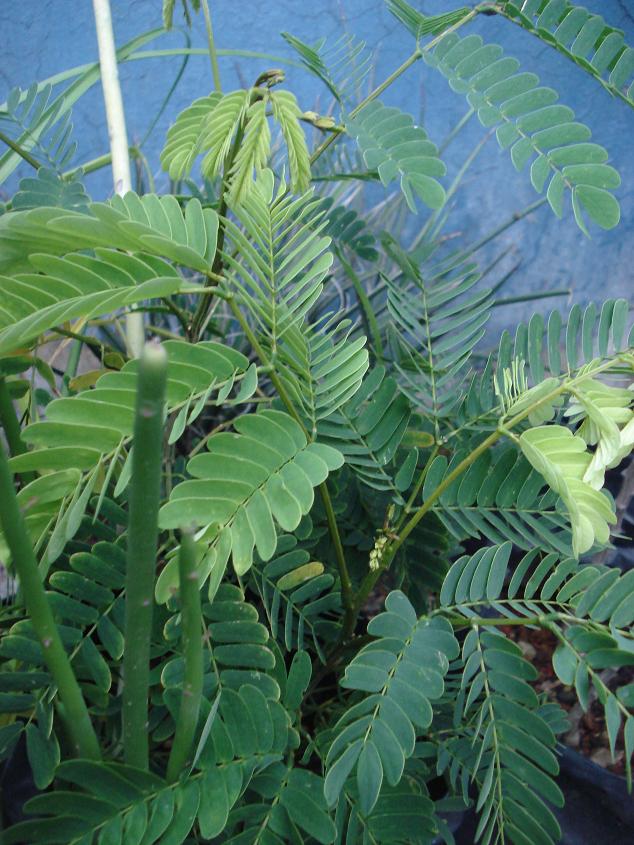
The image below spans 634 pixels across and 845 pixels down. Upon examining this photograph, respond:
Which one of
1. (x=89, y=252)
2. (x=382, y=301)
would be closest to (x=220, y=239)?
(x=89, y=252)

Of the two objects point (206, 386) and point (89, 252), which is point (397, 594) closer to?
point (206, 386)

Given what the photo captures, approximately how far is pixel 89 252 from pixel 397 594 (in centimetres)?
37

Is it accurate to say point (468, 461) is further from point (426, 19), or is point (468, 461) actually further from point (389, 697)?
point (426, 19)

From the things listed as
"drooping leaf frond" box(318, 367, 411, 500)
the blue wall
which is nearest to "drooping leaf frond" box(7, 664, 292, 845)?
"drooping leaf frond" box(318, 367, 411, 500)

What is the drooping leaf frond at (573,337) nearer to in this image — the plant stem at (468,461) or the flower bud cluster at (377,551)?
the plant stem at (468,461)

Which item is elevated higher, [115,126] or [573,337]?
[115,126]

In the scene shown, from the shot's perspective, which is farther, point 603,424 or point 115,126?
point 115,126

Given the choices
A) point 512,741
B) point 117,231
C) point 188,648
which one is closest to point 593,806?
point 512,741

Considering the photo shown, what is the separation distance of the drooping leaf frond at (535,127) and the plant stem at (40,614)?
34cm

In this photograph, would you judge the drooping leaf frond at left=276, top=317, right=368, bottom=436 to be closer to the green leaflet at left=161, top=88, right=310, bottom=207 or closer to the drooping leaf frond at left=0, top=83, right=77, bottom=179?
the green leaflet at left=161, top=88, right=310, bottom=207

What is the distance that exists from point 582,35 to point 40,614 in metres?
0.58

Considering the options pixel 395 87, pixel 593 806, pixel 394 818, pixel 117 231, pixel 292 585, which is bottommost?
pixel 593 806

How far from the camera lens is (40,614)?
31cm

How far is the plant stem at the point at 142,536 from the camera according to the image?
0.20m
